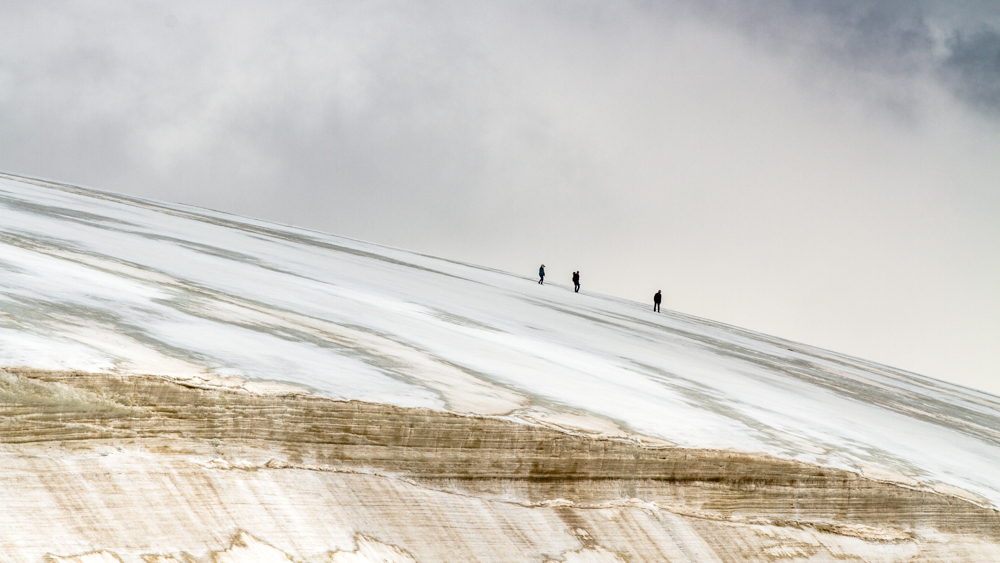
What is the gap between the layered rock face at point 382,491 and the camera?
1893 millimetres

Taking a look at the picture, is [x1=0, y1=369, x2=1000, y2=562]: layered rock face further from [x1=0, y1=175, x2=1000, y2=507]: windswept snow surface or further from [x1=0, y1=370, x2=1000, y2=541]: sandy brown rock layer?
[x1=0, y1=175, x2=1000, y2=507]: windswept snow surface

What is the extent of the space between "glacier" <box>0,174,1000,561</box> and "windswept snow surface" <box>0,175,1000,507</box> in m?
0.02

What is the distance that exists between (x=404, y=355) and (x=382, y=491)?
118cm

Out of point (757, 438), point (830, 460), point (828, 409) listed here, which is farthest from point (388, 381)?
point (828, 409)

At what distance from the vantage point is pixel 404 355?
354 cm

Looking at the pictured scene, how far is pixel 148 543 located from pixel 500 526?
3.58ft

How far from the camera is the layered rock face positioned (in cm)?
189

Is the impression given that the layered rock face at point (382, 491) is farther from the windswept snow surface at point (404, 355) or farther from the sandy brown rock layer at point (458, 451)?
the windswept snow surface at point (404, 355)

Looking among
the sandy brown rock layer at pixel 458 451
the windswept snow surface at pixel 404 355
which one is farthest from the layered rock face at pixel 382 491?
the windswept snow surface at pixel 404 355

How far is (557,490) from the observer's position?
2787 millimetres

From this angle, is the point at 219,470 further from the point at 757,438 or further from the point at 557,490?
the point at 757,438

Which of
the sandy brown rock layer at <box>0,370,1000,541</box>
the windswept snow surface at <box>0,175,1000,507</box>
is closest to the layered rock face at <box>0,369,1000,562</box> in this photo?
the sandy brown rock layer at <box>0,370,1000,541</box>

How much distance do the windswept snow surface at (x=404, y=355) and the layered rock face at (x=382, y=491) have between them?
108mm

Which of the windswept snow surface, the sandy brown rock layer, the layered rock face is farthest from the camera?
the windswept snow surface
